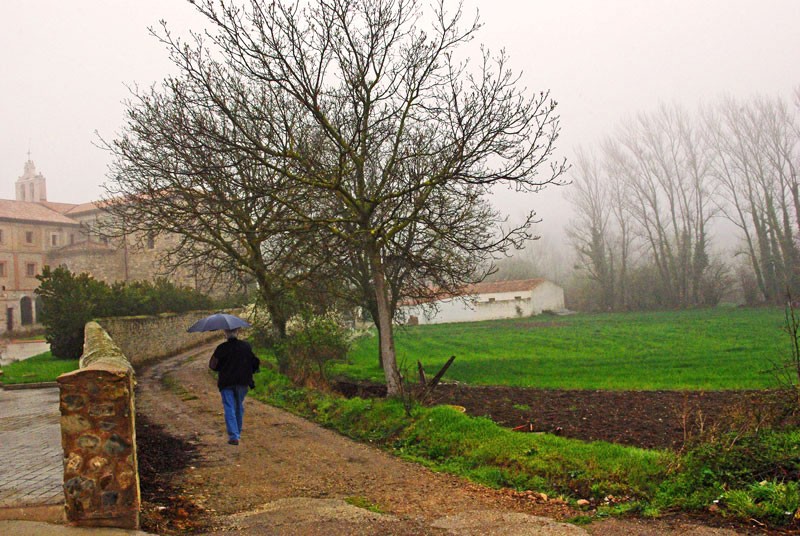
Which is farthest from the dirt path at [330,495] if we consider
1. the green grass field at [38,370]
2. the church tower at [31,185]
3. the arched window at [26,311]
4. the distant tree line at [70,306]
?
the church tower at [31,185]

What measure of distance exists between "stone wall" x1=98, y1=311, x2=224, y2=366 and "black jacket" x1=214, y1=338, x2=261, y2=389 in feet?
47.3

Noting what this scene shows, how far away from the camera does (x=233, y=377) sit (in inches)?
400

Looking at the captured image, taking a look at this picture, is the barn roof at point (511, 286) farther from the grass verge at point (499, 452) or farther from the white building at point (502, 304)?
the grass verge at point (499, 452)

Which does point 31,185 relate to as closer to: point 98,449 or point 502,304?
point 502,304

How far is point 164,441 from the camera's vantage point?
34.1ft

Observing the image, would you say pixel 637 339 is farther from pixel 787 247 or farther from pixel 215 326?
pixel 787 247

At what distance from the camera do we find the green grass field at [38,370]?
773 inches

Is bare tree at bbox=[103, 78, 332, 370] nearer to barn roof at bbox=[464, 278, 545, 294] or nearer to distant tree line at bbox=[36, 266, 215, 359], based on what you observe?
distant tree line at bbox=[36, 266, 215, 359]

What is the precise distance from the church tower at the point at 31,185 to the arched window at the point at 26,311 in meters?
29.0

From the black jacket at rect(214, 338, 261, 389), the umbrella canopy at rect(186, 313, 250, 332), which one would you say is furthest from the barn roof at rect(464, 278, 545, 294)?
the black jacket at rect(214, 338, 261, 389)

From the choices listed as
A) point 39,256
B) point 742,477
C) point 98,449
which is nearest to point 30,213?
point 39,256

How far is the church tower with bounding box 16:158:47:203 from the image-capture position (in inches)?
3634

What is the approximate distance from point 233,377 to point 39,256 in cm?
6813

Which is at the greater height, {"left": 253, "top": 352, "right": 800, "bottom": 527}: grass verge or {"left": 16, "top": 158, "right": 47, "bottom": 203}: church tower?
{"left": 16, "top": 158, "right": 47, "bottom": 203}: church tower
